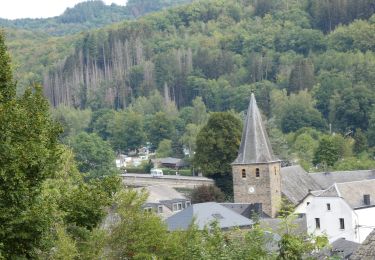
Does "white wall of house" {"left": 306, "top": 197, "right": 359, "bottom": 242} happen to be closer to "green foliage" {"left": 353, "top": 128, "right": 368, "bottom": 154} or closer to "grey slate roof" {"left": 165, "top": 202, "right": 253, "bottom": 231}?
"grey slate roof" {"left": 165, "top": 202, "right": 253, "bottom": 231}

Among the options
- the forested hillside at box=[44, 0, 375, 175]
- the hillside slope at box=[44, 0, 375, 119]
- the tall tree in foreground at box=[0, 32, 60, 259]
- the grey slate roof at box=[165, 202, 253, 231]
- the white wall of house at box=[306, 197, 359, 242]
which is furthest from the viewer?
the hillside slope at box=[44, 0, 375, 119]

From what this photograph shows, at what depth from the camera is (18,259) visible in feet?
43.8

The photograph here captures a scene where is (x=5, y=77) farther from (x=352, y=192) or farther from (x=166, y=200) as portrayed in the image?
(x=166, y=200)

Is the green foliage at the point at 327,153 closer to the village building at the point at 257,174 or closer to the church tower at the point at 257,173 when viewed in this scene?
the village building at the point at 257,174

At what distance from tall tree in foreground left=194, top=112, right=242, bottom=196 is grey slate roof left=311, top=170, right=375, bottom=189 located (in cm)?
628

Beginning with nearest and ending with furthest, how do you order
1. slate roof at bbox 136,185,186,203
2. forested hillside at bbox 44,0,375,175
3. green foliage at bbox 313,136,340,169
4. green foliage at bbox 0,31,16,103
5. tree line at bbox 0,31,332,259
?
tree line at bbox 0,31,332,259, green foliage at bbox 0,31,16,103, slate roof at bbox 136,185,186,203, green foliage at bbox 313,136,340,169, forested hillside at bbox 44,0,375,175

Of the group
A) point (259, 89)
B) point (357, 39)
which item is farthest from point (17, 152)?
point (357, 39)

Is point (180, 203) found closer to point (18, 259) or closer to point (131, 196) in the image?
point (131, 196)

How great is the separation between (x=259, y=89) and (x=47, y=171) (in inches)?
4725

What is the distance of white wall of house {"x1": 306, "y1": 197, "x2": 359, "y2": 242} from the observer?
1860 inches

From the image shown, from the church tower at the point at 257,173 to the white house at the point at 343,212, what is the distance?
23.8 feet

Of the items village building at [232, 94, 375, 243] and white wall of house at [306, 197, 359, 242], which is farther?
village building at [232, 94, 375, 243]

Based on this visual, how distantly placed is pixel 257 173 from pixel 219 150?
32.2 feet

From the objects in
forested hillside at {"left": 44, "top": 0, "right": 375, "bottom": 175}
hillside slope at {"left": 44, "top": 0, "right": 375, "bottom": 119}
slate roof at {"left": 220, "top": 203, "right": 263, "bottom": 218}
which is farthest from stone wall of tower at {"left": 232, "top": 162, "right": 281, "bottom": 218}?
hillside slope at {"left": 44, "top": 0, "right": 375, "bottom": 119}
